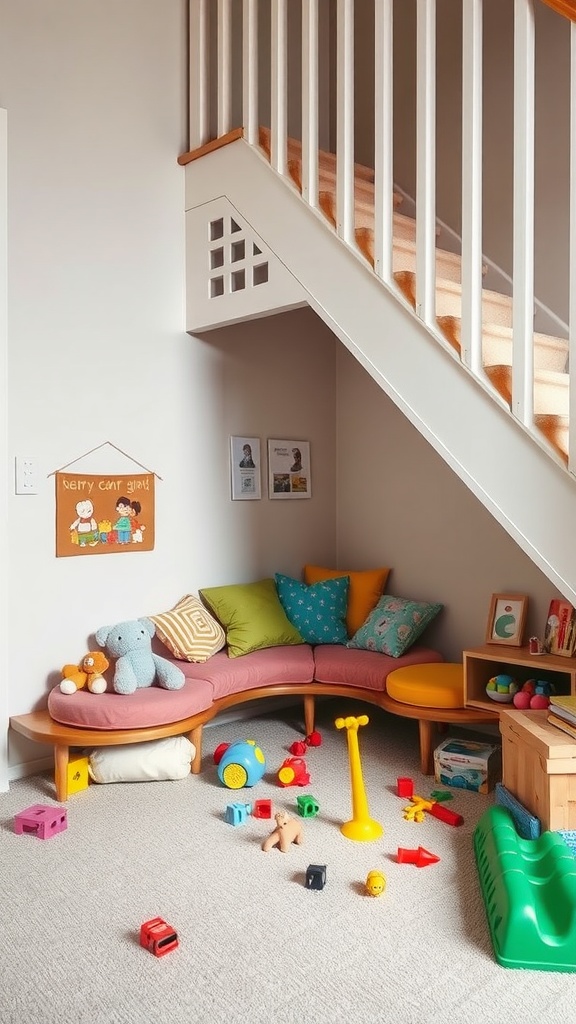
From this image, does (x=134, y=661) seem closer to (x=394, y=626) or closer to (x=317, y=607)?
(x=317, y=607)

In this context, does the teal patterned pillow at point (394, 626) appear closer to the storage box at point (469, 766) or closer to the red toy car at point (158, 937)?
the storage box at point (469, 766)

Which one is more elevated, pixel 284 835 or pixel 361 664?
pixel 361 664

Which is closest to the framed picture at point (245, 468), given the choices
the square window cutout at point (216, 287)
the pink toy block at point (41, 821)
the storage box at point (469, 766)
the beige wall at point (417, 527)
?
Result: the beige wall at point (417, 527)

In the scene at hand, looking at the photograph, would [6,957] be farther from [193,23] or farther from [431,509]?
[193,23]

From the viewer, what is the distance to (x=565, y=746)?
2342 mm

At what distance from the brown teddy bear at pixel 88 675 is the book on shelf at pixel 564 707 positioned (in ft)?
5.42

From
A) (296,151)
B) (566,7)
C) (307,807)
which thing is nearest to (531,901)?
(307,807)

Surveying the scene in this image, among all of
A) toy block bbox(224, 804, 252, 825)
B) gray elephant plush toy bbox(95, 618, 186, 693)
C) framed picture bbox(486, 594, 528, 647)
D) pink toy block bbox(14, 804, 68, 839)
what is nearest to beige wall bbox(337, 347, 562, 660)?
framed picture bbox(486, 594, 528, 647)

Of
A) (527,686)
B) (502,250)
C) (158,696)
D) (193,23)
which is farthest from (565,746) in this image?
(193,23)

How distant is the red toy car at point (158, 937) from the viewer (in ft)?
6.45

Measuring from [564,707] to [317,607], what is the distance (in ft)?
5.20

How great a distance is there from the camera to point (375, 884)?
88.0 inches

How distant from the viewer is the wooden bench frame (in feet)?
9.52

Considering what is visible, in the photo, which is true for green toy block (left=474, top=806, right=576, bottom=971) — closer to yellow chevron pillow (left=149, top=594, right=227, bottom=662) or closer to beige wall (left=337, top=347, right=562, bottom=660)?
beige wall (left=337, top=347, right=562, bottom=660)
